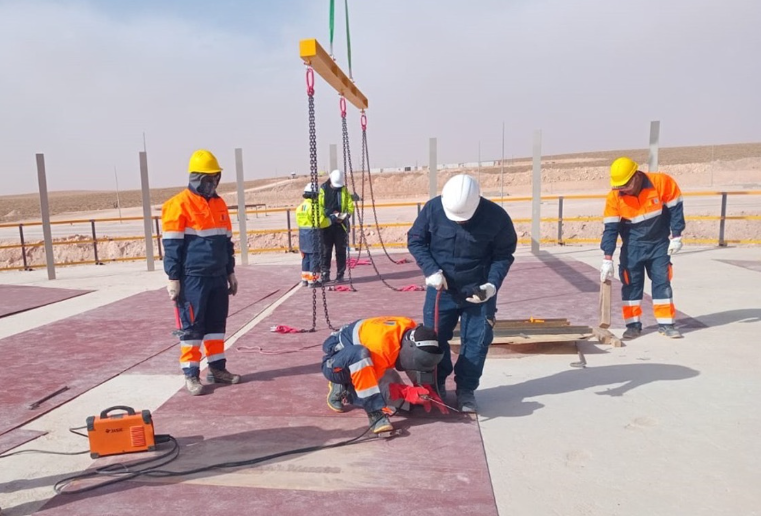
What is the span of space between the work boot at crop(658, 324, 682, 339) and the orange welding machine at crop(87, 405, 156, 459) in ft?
17.1

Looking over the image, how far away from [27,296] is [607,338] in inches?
359

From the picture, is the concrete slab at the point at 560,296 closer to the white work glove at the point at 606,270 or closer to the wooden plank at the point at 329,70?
the white work glove at the point at 606,270

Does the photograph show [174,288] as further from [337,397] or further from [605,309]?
[605,309]

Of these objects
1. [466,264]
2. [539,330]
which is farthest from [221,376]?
[539,330]

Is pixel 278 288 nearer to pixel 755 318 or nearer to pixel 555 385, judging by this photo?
pixel 555 385

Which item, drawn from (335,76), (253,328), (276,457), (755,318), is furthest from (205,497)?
(755,318)

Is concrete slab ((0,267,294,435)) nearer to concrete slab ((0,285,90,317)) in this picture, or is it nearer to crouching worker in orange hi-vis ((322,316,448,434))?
concrete slab ((0,285,90,317))

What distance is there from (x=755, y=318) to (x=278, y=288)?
691cm

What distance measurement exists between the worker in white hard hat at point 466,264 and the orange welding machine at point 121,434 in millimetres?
2166

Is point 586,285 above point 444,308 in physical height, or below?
below

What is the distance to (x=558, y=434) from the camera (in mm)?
3891

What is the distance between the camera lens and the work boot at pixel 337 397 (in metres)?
4.36

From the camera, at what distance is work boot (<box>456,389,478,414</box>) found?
14.0ft

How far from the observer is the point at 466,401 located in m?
4.29
